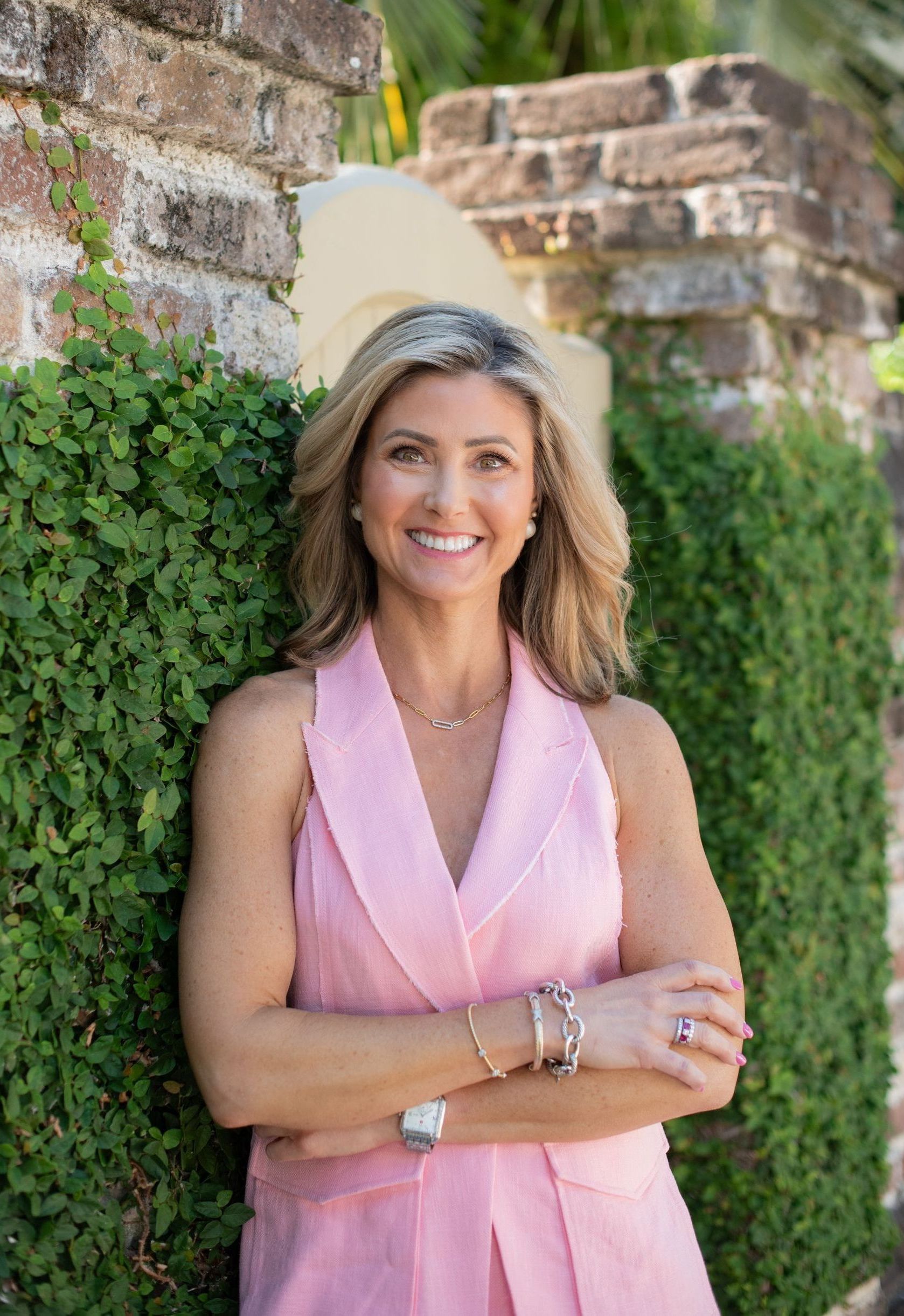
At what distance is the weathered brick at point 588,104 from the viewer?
3.71m

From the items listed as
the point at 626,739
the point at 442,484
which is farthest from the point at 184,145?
the point at 626,739

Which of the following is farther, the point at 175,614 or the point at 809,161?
the point at 809,161

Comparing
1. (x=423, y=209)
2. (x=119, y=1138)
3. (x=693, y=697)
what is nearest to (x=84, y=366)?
(x=119, y=1138)

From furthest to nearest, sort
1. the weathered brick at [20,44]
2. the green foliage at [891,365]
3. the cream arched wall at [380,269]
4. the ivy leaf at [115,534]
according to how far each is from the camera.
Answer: the green foliage at [891,365] < the cream arched wall at [380,269] < the ivy leaf at [115,534] < the weathered brick at [20,44]

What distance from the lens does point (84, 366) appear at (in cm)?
188

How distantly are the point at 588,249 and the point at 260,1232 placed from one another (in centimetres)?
260

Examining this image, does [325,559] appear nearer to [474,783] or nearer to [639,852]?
[474,783]

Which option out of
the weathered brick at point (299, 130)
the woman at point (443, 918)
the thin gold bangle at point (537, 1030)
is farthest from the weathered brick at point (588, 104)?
the thin gold bangle at point (537, 1030)

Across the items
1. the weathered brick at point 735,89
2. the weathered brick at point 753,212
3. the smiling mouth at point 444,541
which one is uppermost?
the weathered brick at point 735,89

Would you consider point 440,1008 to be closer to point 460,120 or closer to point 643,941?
point 643,941

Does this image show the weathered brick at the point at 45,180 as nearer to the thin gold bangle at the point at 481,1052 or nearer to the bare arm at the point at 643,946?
the bare arm at the point at 643,946

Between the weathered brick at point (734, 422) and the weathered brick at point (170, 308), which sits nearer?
the weathered brick at point (170, 308)

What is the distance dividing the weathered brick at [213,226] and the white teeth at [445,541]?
1.60ft

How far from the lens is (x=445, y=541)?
2.18 metres
